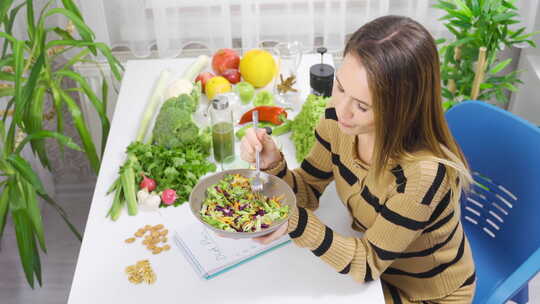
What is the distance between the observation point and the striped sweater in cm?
124

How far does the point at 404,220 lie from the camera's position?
124 centimetres

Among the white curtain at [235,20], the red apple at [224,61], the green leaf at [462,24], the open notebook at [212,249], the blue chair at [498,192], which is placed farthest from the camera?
the white curtain at [235,20]

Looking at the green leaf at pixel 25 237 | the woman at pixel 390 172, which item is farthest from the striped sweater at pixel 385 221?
the green leaf at pixel 25 237

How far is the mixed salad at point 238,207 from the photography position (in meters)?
1.27

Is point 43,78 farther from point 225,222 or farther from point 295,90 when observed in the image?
point 225,222

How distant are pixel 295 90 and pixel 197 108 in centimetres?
33

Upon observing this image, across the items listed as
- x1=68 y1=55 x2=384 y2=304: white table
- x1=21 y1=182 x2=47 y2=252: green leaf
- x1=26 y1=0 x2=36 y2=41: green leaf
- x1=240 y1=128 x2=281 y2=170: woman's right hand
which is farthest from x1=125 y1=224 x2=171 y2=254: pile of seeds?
x1=26 y1=0 x2=36 y2=41: green leaf

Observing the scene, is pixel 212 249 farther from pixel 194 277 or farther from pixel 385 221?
pixel 385 221

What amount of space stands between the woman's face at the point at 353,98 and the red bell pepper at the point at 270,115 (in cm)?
60

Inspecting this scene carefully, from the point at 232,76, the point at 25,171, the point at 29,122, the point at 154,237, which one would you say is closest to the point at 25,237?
the point at 25,171

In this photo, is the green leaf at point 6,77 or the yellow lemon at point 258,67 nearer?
the green leaf at point 6,77

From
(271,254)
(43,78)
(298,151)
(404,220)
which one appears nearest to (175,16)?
(43,78)

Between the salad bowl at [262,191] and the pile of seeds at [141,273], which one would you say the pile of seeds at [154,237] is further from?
the salad bowl at [262,191]

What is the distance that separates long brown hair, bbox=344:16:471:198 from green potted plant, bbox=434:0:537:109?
1.04 metres
